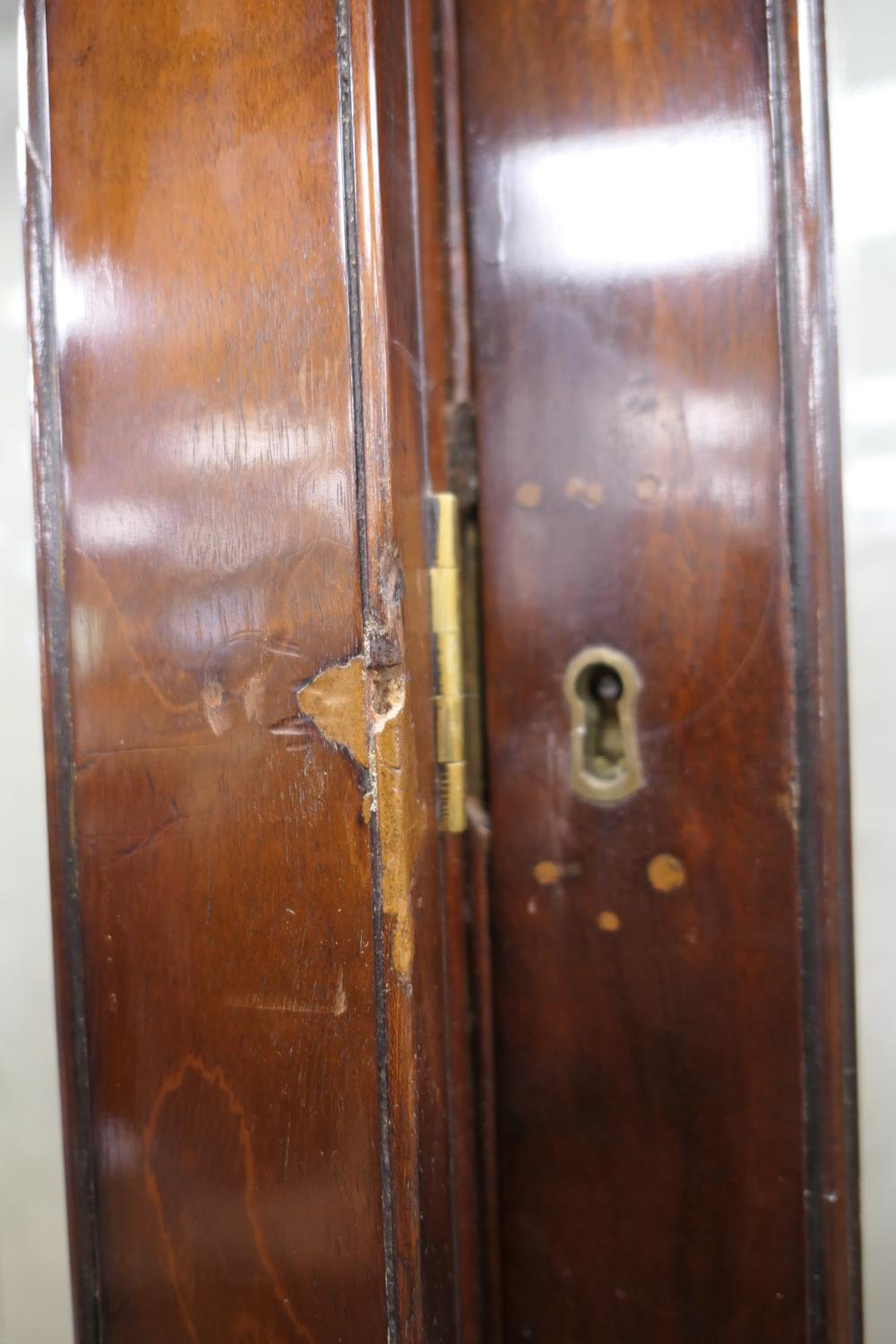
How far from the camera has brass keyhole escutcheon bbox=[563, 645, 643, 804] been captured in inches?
22.4

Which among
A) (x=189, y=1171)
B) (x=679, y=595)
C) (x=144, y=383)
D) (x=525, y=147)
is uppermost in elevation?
(x=525, y=147)

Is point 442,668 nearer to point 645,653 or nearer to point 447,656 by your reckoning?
point 447,656

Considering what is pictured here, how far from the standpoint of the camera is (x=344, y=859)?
1.68 ft

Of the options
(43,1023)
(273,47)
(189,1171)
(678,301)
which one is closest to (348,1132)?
(189,1171)

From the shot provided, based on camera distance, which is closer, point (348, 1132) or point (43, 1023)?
point (348, 1132)

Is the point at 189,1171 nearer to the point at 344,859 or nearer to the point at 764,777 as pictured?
the point at 344,859

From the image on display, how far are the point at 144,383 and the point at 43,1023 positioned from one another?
484 mm

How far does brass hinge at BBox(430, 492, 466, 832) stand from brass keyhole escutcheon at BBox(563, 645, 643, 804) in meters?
0.08

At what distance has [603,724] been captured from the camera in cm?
59

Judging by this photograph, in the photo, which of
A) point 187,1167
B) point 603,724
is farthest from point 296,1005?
point 603,724

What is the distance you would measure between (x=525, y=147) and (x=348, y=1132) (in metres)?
0.64

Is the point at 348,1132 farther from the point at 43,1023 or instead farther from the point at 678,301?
the point at 678,301

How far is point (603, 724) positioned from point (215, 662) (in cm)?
26

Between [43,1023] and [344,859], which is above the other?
[344,859]
